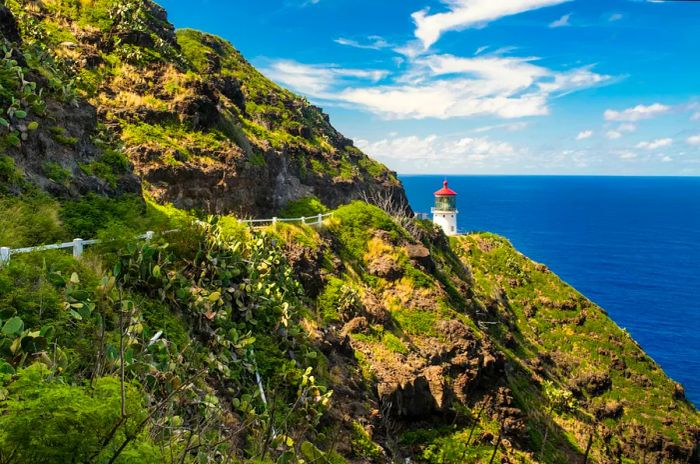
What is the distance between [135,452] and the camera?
11.5 feet

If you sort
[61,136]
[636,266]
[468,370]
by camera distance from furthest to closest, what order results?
[636,266] → [468,370] → [61,136]

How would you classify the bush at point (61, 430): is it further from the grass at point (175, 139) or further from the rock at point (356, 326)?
the grass at point (175, 139)

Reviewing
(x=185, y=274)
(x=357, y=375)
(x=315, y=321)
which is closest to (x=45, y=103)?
(x=185, y=274)

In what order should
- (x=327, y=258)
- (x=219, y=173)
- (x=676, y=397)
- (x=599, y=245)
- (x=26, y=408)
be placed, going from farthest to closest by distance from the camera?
(x=599, y=245) < (x=676, y=397) < (x=219, y=173) < (x=327, y=258) < (x=26, y=408)

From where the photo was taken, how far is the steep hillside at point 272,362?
4180mm

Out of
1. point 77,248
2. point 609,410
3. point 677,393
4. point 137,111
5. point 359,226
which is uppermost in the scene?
point 137,111

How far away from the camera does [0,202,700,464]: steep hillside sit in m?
4.18

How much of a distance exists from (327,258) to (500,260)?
117ft

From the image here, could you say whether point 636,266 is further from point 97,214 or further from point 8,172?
point 8,172

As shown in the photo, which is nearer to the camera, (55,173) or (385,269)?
(55,173)

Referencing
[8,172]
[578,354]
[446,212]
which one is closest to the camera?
[8,172]

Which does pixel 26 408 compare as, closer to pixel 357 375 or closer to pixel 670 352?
pixel 357 375

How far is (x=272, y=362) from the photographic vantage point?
12.5m

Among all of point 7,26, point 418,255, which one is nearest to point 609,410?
point 418,255
